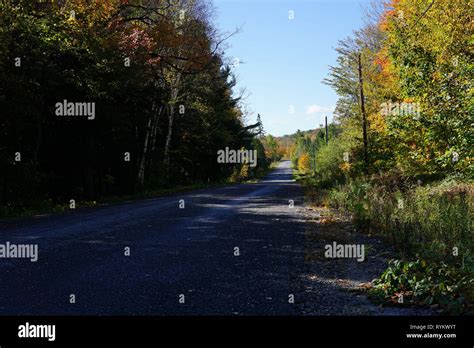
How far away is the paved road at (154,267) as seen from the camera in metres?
5.35

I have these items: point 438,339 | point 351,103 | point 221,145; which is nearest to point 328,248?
point 438,339

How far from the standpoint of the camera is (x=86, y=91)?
17.8 m

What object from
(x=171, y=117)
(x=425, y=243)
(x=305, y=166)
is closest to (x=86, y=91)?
(x=171, y=117)

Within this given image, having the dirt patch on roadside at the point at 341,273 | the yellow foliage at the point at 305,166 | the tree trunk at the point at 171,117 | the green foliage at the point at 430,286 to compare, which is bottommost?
the dirt patch on roadside at the point at 341,273

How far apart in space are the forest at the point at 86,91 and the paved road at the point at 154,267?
17.3ft

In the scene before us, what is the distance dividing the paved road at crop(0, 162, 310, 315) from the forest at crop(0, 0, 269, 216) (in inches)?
208

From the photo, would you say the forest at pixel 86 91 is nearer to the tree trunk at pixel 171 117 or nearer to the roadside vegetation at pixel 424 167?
the tree trunk at pixel 171 117

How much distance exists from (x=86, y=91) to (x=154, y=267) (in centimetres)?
1268

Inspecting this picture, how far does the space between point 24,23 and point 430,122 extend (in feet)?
49.4

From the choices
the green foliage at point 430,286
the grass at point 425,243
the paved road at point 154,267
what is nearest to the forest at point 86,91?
the paved road at point 154,267

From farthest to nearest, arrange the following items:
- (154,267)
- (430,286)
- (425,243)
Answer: (425,243) → (154,267) → (430,286)

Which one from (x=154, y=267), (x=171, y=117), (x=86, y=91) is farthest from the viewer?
(x=171, y=117)

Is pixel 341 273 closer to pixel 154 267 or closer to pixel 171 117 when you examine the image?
pixel 154 267

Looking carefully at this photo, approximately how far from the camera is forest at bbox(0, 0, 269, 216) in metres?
15.7
